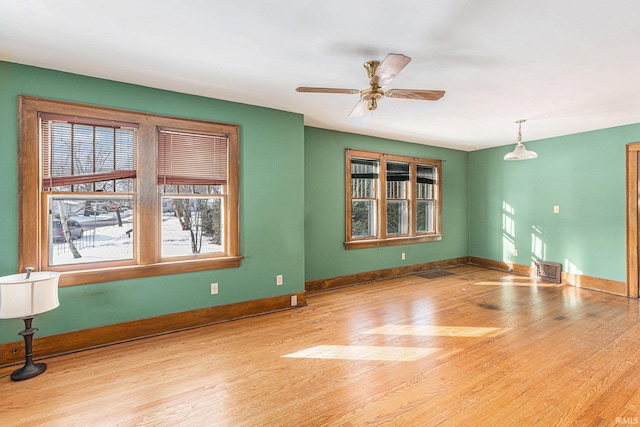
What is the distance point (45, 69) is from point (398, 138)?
495 cm

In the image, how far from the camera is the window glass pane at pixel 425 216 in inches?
252

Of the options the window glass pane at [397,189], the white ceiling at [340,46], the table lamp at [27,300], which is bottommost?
the table lamp at [27,300]

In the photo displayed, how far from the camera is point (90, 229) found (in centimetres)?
306

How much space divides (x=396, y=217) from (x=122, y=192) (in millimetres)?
4601

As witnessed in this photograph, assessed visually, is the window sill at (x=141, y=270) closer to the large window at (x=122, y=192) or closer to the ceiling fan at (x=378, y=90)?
the large window at (x=122, y=192)

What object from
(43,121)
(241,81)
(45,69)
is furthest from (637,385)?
(45,69)

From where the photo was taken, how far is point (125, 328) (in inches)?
121

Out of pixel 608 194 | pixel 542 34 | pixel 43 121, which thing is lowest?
pixel 608 194

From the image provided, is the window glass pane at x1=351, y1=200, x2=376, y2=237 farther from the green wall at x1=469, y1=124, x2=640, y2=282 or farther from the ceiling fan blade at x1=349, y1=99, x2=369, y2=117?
the green wall at x1=469, y1=124, x2=640, y2=282

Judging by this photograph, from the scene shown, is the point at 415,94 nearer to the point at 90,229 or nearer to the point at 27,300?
the point at 90,229

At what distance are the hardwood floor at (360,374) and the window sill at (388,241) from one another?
1.54 metres

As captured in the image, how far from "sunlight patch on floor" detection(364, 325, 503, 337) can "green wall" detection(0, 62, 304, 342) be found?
132cm

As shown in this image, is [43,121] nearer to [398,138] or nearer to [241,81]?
[241,81]

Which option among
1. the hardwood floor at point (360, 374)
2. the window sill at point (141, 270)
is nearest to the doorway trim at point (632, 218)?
the hardwood floor at point (360, 374)
